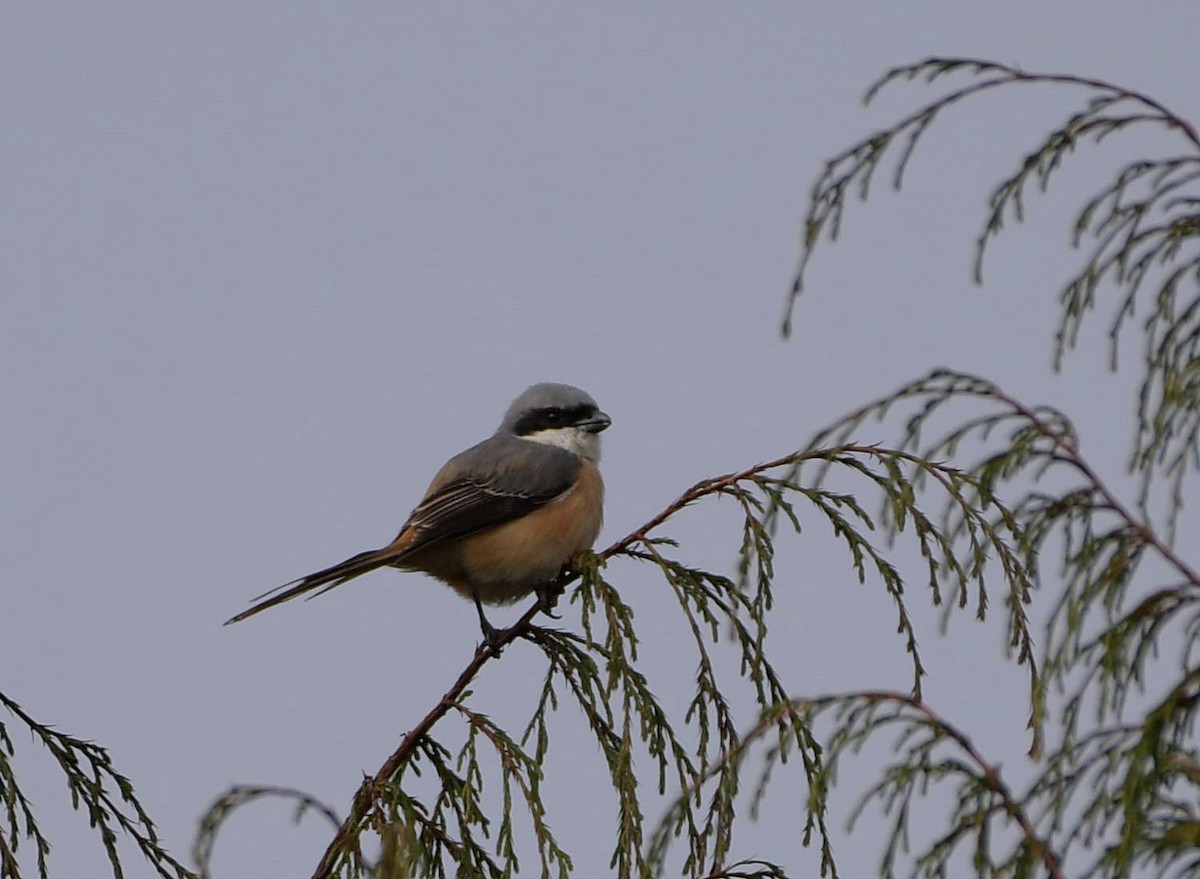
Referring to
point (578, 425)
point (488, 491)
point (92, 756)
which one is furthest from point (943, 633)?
point (578, 425)

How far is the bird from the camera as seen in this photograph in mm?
5992

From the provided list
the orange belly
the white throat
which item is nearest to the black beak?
the white throat

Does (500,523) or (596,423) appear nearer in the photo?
(500,523)

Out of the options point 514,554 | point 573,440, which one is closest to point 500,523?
point 514,554

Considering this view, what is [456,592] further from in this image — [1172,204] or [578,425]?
[1172,204]

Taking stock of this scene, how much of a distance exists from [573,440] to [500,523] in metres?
0.78

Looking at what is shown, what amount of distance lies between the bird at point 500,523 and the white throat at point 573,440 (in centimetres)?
4

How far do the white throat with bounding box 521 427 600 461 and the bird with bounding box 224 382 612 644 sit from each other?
41 mm

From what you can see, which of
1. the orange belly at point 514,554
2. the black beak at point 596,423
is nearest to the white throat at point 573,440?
the black beak at point 596,423

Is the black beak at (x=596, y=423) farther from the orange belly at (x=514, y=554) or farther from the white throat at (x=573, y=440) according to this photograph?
the orange belly at (x=514, y=554)

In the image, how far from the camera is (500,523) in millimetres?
6070

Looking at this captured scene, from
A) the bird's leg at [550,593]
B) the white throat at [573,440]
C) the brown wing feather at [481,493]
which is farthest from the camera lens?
the white throat at [573,440]

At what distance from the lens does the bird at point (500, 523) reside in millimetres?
5992

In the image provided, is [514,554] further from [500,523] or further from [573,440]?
[573,440]
